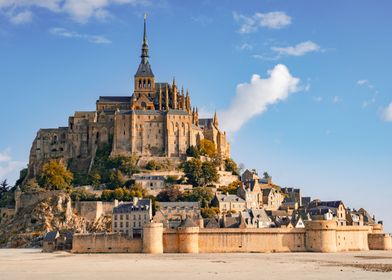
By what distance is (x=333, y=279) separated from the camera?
39688 mm

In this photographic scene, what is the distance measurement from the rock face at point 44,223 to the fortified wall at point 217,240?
33.5ft

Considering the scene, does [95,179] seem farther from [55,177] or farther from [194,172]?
[194,172]

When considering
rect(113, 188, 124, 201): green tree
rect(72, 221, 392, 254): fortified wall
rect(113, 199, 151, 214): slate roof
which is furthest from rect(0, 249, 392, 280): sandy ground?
rect(113, 188, 124, 201): green tree

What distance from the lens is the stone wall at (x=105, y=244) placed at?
61969 millimetres

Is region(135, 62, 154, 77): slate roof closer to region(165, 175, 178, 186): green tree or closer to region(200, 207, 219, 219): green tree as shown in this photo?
region(165, 175, 178, 186): green tree

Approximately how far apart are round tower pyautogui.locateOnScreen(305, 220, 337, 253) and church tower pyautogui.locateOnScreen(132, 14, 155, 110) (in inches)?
Result: 1622

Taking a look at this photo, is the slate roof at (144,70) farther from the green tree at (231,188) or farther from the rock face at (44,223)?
the rock face at (44,223)

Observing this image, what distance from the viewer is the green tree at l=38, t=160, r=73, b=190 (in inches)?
3351

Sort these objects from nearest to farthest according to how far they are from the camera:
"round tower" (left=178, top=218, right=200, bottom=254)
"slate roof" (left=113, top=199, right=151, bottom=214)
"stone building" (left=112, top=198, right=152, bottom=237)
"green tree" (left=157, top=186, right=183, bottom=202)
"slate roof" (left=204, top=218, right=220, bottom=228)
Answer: "round tower" (left=178, top=218, right=200, bottom=254) → "slate roof" (left=204, top=218, right=220, bottom=228) → "stone building" (left=112, top=198, right=152, bottom=237) → "slate roof" (left=113, top=199, right=151, bottom=214) → "green tree" (left=157, top=186, right=183, bottom=202)

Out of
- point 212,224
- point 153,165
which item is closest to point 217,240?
point 212,224

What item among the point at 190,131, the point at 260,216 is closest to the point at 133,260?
the point at 260,216

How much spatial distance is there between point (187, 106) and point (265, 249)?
41960 mm

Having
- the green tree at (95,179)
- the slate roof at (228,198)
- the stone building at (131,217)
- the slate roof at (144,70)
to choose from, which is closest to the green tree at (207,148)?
the slate roof at (228,198)

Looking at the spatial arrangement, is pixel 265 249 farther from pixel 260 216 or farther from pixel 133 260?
pixel 133 260
